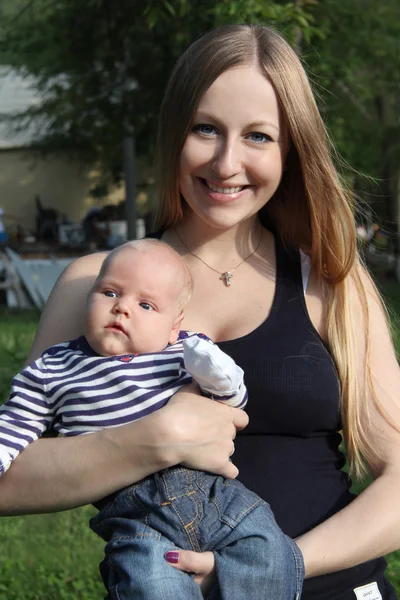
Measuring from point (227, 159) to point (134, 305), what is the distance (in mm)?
511

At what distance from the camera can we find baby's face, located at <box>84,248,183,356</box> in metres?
2.44

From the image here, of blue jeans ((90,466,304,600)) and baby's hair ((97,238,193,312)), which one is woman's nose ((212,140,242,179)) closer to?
baby's hair ((97,238,193,312))

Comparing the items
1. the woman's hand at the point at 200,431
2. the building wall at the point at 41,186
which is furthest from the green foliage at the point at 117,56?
the building wall at the point at 41,186

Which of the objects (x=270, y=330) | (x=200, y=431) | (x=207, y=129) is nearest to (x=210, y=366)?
(x=200, y=431)

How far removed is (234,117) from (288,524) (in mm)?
1148

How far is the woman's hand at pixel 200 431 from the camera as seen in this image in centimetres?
231

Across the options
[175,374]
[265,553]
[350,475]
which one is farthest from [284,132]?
A: [265,553]

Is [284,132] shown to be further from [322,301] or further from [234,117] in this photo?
[322,301]

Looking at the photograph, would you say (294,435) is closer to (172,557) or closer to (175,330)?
(175,330)

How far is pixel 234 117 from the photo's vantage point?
2611 millimetres

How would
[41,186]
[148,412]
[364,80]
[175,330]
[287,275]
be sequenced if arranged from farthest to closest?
[41,186] < [364,80] < [287,275] < [175,330] < [148,412]

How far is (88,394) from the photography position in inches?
93.5

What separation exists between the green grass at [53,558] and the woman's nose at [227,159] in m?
1.65

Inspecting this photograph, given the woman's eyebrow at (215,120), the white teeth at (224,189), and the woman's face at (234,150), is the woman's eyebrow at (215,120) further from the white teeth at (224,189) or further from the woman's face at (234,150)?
Result: the white teeth at (224,189)
